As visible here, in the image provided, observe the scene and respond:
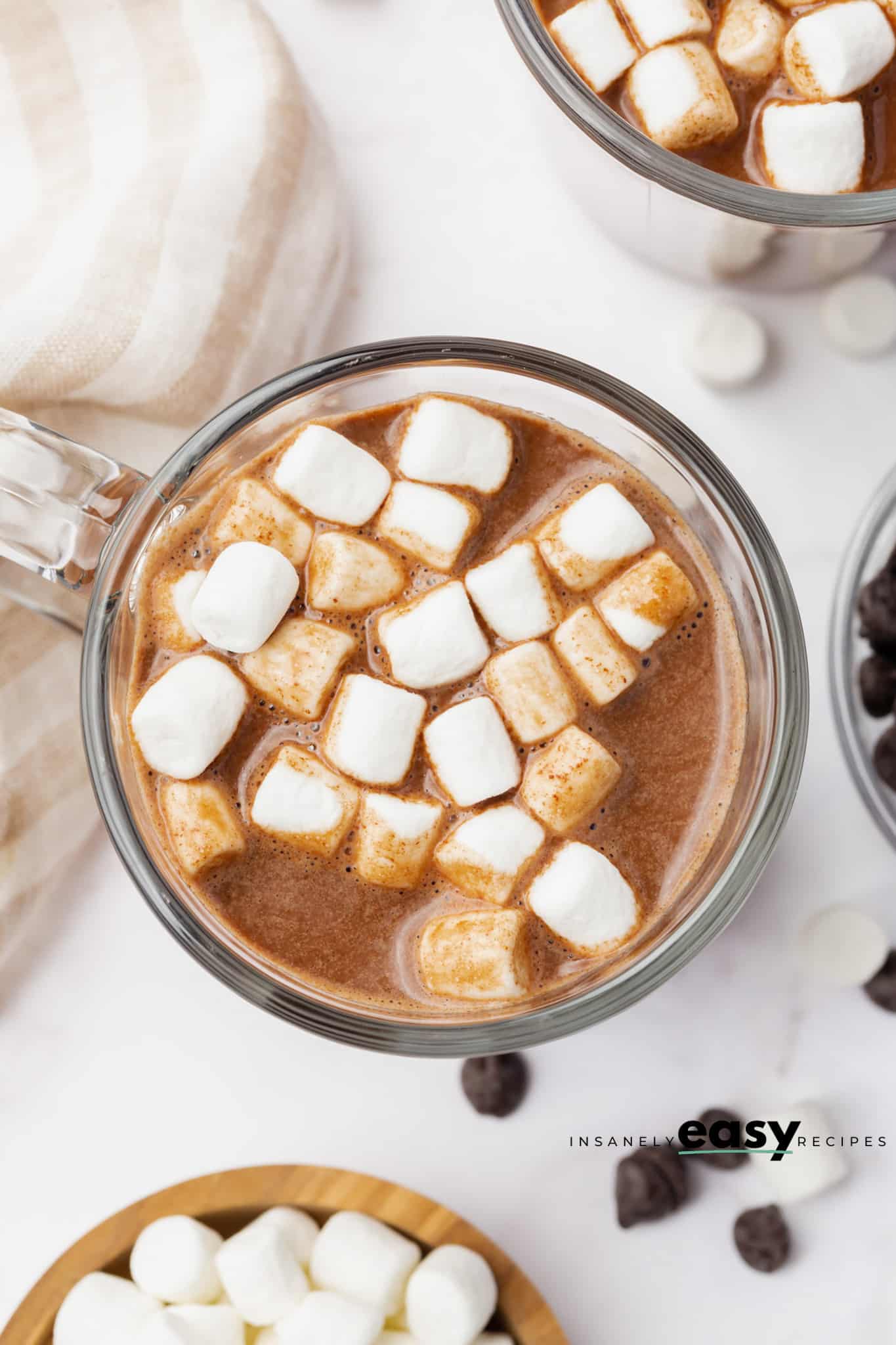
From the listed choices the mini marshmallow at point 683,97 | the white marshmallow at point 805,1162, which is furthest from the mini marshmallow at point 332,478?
the white marshmallow at point 805,1162

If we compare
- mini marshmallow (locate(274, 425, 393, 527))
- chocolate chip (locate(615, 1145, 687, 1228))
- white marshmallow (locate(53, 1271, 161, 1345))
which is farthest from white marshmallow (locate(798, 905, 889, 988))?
white marshmallow (locate(53, 1271, 161, 1345))

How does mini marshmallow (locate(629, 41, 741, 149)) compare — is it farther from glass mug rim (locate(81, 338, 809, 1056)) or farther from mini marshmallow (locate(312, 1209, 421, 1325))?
mini marshmallow (locate(312, 1209, 421, 1325))

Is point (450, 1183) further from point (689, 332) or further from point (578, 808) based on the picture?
point (689, 332)

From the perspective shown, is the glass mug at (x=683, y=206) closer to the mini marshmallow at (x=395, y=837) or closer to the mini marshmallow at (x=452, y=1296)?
the mini marshmallow at (x=395, y=837)

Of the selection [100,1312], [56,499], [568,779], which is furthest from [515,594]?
[100,1312]

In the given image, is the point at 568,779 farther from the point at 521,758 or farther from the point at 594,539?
the point at 594,539

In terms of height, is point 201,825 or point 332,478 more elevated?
point 332,478

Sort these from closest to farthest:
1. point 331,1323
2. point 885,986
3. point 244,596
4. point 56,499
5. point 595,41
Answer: point 244,596
point 56,499
point 595,41
point 331,1323
point 885,986
